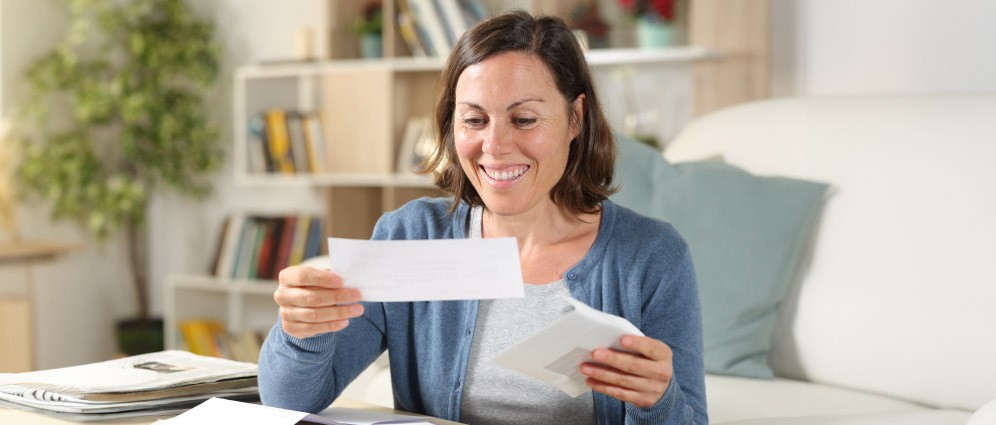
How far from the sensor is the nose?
4.44 ft

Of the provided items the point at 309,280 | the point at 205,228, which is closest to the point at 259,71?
the point at 205,228

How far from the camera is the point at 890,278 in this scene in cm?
187

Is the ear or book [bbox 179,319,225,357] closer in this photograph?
the ear

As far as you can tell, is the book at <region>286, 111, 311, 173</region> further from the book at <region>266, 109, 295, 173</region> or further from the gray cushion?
the gray cushion

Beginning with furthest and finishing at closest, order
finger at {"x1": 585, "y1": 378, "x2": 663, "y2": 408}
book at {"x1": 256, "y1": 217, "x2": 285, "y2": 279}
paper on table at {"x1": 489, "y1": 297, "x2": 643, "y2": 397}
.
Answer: book at {"x1": 256, "y1": 217, "x2": 285, "y2": 279}, finger at {"x1": 585, "y1": 378, "x2": 663, "y2": 408}, paper on table at {"x1": 489, "y1": 297, "x2": 643, "y2": 397}

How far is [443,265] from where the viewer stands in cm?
112

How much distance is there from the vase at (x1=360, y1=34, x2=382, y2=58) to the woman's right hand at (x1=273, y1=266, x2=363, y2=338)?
245 centimetres

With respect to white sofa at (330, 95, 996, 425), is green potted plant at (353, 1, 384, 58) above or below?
above

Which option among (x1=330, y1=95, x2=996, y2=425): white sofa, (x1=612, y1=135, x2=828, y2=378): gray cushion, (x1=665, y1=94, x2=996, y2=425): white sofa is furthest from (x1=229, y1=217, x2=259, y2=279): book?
(x1=665, y1=94, x2=996, y2=425): white sofa

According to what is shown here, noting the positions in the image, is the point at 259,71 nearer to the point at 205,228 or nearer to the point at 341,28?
the point at 341,28

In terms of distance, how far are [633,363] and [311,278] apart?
364mm

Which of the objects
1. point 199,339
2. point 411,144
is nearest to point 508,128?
point 411,144

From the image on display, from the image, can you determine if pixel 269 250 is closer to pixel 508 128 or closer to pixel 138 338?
pixel 138 338

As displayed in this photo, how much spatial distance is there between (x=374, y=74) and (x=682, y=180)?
5.44ft
